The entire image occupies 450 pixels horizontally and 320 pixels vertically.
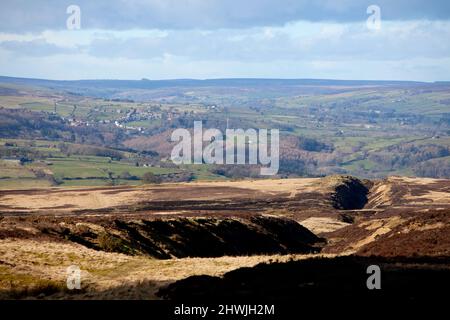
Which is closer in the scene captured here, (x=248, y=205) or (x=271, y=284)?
(x=271, y=284)

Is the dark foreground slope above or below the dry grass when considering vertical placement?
above

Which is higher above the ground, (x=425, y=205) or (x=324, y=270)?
(x=324, y=270)

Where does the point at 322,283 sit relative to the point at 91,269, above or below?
above

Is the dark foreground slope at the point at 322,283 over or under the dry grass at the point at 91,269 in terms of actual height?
over

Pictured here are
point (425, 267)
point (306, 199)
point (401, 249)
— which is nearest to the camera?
point (425, 267)

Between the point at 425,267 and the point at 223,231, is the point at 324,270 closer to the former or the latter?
the point at 425,267

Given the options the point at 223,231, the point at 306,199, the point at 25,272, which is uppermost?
the point at 25,272

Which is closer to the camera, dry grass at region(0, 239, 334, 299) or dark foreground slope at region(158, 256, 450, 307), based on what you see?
dark foreground slope at region(158, 256, 450, 307)

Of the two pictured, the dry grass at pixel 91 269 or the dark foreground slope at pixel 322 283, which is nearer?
the dark foreground slope at pixel 322 283

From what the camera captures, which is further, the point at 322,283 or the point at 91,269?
the point at 91,269

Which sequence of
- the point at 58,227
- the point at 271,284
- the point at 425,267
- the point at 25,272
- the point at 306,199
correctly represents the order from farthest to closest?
the point at 306,199 → the point at 58,227 → the point at 25,272 → the point at 425,267 → the point at 271,284
